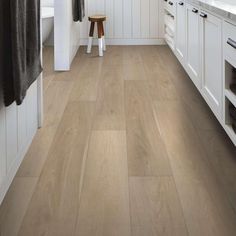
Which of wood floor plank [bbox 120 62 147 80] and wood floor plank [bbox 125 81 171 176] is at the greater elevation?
wood floor plank [bbox 120 62 147 80]

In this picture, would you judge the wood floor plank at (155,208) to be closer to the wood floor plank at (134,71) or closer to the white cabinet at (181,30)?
the white cabinet at (181,30)

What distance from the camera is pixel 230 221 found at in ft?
4.99

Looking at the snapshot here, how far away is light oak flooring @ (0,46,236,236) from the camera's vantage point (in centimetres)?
152

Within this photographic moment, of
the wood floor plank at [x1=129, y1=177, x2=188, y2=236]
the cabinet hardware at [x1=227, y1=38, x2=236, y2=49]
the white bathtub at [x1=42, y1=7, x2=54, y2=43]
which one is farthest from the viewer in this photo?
the white bathtub at [x1=42, y1=7, x2=54, y2=43]

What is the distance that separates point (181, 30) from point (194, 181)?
201 centimetres

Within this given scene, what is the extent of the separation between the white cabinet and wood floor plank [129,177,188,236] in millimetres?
1827

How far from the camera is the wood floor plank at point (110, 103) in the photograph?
8.52 feet

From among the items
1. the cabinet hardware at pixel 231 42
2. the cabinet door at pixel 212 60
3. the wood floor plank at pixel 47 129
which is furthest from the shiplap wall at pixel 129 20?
the cabinet hardware at pixel 231 42

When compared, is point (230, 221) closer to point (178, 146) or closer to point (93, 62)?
point (178, 146)

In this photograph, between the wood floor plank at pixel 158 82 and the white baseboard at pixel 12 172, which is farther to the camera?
the wood floor plank at pixel 158 82

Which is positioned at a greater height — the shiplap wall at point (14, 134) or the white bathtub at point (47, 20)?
the white bathtub at point (47, 20)

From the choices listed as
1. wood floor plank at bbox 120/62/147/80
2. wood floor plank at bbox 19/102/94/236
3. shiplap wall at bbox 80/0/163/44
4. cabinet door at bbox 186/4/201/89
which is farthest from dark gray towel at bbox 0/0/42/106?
shiplap wall at bbox 80/0/163/44

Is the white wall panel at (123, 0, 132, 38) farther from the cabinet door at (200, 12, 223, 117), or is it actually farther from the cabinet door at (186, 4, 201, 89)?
the cabinet door at (200, 12, 223, 117)

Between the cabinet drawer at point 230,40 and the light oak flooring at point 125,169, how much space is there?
21.6 inches
